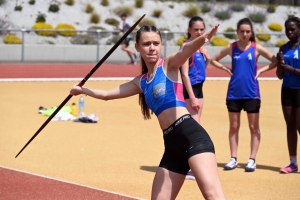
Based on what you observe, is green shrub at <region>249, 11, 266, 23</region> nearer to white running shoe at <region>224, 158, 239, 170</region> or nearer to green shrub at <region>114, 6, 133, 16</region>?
green shrub at <region>114, 6, 133, 16</region>

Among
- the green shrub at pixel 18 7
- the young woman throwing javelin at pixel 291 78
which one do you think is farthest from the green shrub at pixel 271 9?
the young woman throwing javelin at pixel 291 78

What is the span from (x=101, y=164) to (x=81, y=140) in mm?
1834

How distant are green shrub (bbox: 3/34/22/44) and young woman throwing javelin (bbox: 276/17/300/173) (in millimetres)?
21770

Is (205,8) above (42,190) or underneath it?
above

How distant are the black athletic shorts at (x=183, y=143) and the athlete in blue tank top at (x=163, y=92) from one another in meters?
0.16

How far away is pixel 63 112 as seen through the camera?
13.6m

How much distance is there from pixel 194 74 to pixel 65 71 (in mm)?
16715

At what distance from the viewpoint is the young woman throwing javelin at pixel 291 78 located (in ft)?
28.9

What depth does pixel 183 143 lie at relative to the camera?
209 inches

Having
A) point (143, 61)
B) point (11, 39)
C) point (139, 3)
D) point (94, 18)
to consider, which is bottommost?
point (11, 39)

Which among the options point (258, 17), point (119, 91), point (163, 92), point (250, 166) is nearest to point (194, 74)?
point (250, 166)

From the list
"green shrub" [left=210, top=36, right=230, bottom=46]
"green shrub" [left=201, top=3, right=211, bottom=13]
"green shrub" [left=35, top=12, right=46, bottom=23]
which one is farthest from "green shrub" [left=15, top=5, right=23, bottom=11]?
"green shrub" [left=201, top=3, right=211, bottom=13]

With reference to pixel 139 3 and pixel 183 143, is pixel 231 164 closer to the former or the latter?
pixel 183 143

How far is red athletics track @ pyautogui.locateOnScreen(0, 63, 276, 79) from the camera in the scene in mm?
23281
